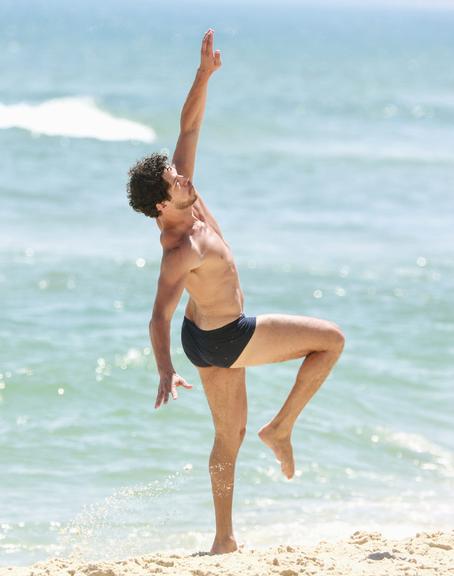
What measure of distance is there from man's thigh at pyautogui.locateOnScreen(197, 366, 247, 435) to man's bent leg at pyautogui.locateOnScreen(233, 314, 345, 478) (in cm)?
13

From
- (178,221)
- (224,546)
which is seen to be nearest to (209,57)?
(178,221)

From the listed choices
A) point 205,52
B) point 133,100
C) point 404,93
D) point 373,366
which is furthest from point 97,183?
point 404,93

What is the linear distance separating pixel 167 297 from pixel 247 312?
20.9 feet

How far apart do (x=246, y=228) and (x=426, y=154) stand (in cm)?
931

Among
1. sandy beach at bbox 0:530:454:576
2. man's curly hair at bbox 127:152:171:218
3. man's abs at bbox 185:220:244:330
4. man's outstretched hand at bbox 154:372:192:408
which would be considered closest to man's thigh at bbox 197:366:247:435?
man's abs at bbox 185:220:244:330

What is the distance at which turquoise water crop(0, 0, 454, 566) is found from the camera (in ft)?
24.3

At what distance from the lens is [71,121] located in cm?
2511

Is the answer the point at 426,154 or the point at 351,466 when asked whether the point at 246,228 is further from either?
the point at 426,154

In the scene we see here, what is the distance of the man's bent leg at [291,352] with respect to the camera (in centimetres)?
573

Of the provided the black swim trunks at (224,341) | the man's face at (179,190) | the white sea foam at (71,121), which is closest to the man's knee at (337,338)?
the black swim trunks at (224,341)

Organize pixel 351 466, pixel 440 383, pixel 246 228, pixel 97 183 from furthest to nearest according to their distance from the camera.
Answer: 1. pixel 97 183
2. pixel 246 228
3. pixel 440 383
4. pixel 351 466

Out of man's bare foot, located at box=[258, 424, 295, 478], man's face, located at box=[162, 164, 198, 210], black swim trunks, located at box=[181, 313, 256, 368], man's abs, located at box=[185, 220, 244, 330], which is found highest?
man's face, located at box=[162, 164, 198, 210]

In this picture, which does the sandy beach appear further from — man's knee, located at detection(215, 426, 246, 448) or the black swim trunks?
the black swim trunks

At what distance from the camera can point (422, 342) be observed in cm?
1109
